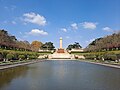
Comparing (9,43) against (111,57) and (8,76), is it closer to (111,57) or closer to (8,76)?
(111,57)

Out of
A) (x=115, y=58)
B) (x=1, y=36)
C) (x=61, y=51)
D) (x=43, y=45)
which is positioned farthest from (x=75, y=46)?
(x=115, y=58)

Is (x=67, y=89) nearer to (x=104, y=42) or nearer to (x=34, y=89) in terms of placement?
(x=34, y=89)

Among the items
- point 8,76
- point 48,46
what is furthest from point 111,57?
point 48,46

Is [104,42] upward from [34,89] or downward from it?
upward

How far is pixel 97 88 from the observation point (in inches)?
404

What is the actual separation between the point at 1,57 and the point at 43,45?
80210 millimetres

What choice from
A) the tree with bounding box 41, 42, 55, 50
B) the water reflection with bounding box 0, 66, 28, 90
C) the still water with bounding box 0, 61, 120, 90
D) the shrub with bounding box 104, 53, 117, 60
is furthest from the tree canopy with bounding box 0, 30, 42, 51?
the still water with bounding box 0, 61, 120, 90

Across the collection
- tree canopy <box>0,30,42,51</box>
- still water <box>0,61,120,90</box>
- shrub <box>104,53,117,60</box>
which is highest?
tree canopy <box>0,30,42,51</box>

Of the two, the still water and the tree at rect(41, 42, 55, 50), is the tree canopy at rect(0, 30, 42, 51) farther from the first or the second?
the still water

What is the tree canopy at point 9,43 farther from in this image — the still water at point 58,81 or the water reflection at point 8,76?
the still water at point 58,81

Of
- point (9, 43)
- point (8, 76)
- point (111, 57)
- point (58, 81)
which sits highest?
point (9, 43)

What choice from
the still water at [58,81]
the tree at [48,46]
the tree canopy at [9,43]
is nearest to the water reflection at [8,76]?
the still water at [58,81]

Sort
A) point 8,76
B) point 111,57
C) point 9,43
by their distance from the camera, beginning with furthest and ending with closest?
point 9,43
point 111,57
point 8,76

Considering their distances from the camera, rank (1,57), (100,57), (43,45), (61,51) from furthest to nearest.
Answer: (43,45)
(61,51)
(100,57)
(1,57)
